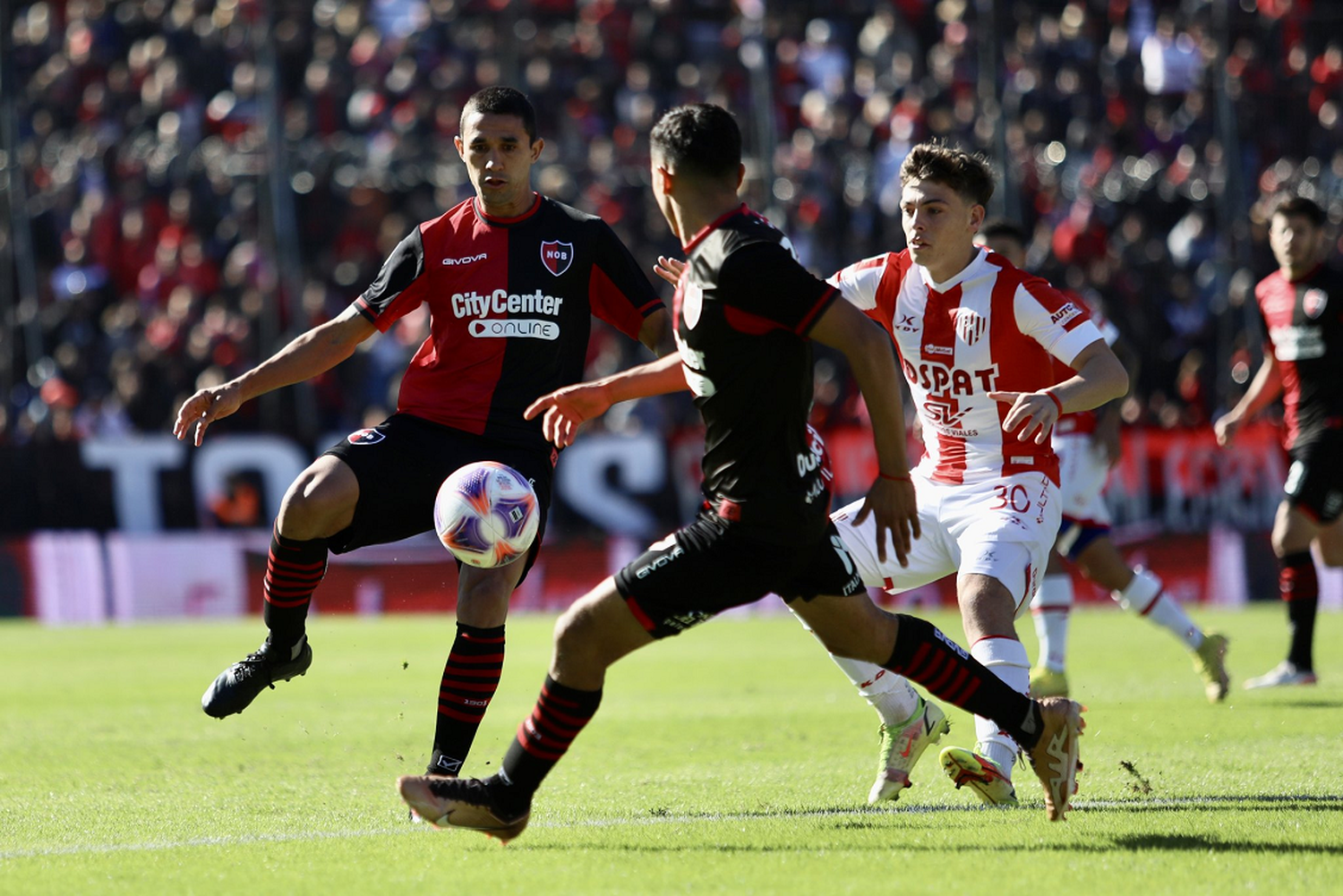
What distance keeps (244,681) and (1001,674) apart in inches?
103

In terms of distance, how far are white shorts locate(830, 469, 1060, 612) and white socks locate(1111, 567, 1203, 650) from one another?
3.35m

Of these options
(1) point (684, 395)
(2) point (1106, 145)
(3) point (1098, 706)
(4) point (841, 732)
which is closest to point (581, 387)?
(4) point (841, 732)

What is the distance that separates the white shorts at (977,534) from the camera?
5.77 meters

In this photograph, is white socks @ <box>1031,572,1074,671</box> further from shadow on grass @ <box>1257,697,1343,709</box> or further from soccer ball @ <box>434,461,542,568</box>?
soccer ball @ <box>434,461,542,568</box>

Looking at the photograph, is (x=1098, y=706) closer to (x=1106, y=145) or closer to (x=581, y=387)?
(x=581, y=387)

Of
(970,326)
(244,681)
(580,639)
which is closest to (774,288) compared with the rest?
(580,639)

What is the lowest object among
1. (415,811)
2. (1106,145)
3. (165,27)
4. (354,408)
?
(354,408)

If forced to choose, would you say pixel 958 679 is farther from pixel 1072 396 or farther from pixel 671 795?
pixel 671 795

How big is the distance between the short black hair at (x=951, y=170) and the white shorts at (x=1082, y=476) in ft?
12.0

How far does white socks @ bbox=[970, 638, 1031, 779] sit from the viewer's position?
557 centimetres

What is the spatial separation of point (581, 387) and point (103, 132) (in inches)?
620

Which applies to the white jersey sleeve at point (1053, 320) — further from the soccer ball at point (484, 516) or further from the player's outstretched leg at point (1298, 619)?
the player's outstretched leg at point (1298, 619)

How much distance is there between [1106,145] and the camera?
18.1 m

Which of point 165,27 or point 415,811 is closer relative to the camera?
point 415,811
